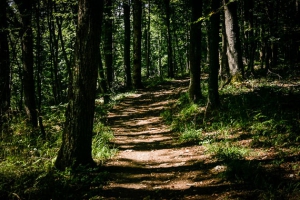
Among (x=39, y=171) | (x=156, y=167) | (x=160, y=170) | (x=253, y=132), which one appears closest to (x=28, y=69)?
(x=39, y=171)

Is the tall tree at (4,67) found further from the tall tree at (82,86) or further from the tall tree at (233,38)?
the tall tree at (233,38)

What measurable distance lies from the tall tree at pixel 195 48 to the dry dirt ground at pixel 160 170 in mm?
2203

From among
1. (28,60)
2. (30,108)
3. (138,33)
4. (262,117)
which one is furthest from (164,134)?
(138,33)

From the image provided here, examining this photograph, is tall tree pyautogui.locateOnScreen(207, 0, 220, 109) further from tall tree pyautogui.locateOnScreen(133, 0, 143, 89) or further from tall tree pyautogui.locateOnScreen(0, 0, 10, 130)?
tall tree pyautogui.locateOnScreen(133, 0, 143, 89)

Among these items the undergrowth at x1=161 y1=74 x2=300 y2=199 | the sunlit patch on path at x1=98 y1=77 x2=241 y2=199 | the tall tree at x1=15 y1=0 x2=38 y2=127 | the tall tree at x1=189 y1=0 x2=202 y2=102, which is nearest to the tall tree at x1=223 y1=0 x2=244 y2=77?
the undergrowth at x1=161 y1=74 x2=300 y2=199

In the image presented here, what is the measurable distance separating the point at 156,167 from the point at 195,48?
19.4 ft

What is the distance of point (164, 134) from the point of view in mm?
8977

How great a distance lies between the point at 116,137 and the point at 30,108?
11.7ft

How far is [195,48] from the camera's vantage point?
34.1ft

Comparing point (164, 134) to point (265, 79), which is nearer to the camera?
point (164, 134)

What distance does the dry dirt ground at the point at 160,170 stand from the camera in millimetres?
4871

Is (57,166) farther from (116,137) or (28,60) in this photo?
(28,60)

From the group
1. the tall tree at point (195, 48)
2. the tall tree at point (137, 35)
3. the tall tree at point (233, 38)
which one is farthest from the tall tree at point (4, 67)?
the tall tree at point (137, 35)

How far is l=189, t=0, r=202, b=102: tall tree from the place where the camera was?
33.1 ft
